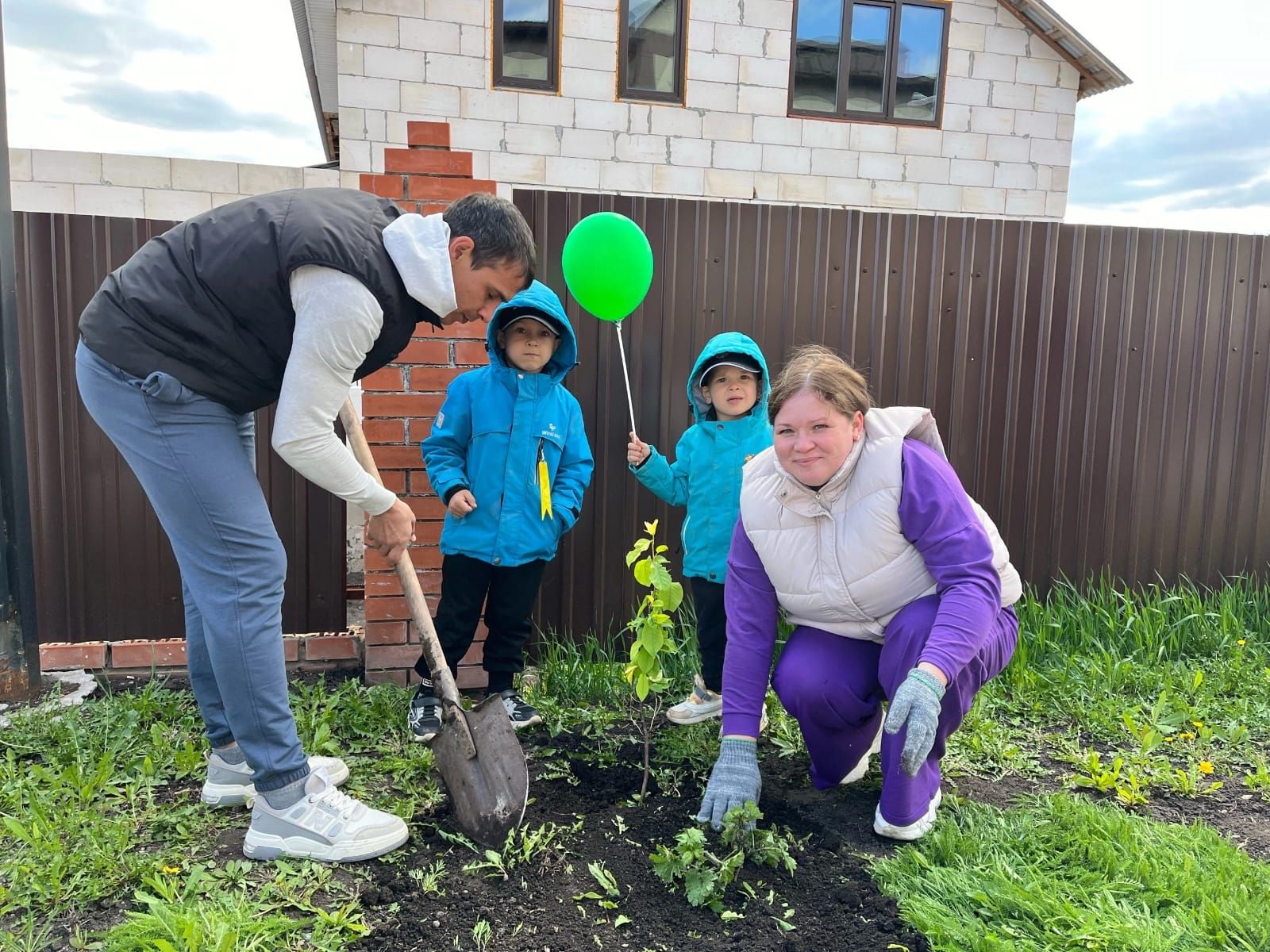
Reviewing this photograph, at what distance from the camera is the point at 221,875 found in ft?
6.49

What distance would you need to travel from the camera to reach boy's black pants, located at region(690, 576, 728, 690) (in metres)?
2.98

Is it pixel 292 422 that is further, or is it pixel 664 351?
pixel 664 351

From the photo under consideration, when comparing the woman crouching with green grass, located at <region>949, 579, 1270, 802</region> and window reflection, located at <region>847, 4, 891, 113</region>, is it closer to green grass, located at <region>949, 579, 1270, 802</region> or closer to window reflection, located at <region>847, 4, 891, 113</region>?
green grass, located at <region>949, 579, 1270, 802</region>

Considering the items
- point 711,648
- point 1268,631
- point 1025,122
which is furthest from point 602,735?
point 1025,122

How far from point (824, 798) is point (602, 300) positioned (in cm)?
180

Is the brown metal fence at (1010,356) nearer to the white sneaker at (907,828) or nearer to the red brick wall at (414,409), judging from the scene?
the red brick wall at (414,409)

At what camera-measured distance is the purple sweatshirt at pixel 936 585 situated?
81.7 inches

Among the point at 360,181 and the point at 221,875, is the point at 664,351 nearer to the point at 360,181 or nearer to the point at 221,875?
the point at 360,181

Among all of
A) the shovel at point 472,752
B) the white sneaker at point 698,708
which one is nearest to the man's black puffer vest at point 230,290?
the shovel at point 472,752

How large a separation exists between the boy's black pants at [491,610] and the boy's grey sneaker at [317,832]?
31.4 inches

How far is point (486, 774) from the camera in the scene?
2.21 meters

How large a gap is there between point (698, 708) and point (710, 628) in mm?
285

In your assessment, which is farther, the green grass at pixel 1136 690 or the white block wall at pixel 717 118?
the white block wall at pixel 717 118

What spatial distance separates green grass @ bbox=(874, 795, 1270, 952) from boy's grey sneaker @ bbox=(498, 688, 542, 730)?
49.8 inches
